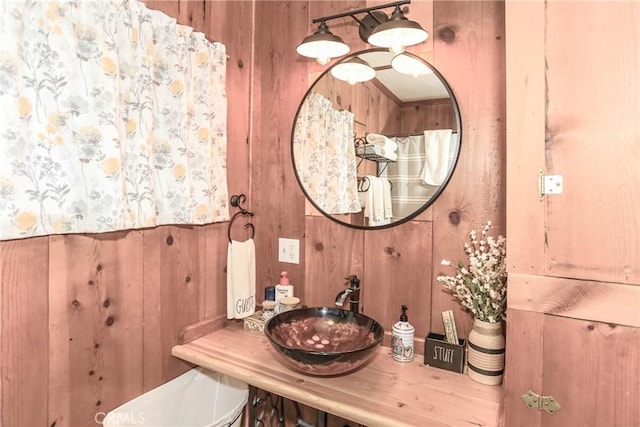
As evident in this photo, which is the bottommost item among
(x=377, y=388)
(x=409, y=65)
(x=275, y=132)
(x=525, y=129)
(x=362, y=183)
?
(x=377, y=388)

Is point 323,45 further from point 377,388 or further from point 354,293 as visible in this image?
point 377,388

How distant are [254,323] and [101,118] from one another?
1.04 metres

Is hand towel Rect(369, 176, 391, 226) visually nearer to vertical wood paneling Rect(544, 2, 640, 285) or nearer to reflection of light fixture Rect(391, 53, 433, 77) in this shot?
reflection of light fixture Rect(391, 53, 433, 77)

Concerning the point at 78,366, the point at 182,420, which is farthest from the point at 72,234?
the point at 182,420

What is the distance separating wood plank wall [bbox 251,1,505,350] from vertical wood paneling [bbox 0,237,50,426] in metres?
0.96

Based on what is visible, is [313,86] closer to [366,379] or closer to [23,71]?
[23,71]

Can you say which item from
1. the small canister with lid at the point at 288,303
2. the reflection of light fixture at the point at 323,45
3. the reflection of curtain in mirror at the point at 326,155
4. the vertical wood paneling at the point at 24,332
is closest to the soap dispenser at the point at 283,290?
the small canister with lid at the point at 288,303

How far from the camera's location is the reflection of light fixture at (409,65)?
4.81ft

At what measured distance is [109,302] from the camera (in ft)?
4.35

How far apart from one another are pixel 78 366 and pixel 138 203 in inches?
22.8

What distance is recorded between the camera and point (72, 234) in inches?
47.8

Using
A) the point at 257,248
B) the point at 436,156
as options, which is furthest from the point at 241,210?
the point at 436,156

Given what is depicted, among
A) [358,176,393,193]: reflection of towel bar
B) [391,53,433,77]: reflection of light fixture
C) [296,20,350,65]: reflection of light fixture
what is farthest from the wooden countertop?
[296,20,350,65]: reflection of light fixture

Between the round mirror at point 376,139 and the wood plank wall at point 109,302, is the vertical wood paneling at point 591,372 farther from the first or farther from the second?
the wood plank wall at point 109,302
